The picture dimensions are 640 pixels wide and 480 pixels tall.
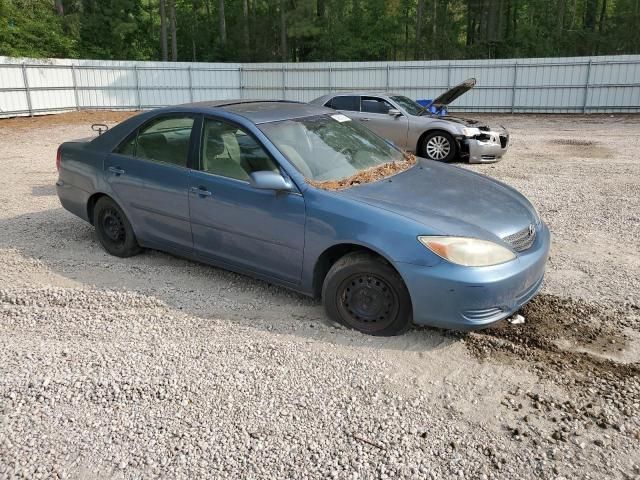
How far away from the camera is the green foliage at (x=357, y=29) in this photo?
108ft

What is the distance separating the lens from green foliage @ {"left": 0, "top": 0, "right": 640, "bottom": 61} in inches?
1297

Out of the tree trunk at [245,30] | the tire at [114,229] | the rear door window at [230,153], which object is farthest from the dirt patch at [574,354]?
the tree trunk at [245,30]

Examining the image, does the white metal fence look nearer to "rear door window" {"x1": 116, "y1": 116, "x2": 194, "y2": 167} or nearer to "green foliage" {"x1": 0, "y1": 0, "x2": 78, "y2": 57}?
"green foliage" {"x1": 0, "y1": 0, "x2": 78, "y2": 57}

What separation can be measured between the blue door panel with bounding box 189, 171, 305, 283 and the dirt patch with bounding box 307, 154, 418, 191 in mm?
247

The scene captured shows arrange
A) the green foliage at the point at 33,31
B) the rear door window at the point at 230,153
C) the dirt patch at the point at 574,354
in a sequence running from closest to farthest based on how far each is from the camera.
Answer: the dirt patch at the point at 574,354 → the rear door window at the point at 230,153 → the green foliage at the point at 33,31

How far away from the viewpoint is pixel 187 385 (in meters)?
3.33

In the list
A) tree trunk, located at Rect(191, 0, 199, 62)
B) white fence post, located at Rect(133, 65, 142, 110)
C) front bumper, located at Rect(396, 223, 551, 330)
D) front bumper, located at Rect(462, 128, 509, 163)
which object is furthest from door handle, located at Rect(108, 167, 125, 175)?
tree trunk, located at Rect(191, 0, 199, 62)

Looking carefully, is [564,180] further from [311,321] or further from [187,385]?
[187,385]

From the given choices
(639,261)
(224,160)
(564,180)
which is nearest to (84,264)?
(224,160)

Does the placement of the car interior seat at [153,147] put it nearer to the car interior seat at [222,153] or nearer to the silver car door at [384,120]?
the car interior seat at [222,153]

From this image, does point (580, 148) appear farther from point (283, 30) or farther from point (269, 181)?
point (283, 30)

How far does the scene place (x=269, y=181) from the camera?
3.99 m

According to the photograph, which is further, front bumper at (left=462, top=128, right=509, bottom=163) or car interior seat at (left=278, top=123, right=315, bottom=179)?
front bumper at (left=462, top=128, right=509, bottom=163)

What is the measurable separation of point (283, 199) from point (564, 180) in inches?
273
